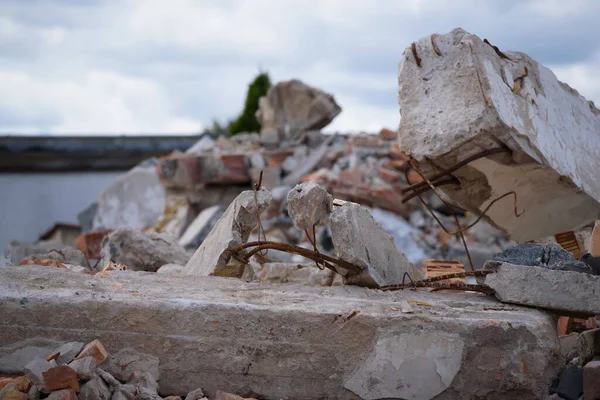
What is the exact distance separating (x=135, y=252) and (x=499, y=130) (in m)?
2.15

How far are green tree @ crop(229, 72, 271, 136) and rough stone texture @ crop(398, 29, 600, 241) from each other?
1575cm

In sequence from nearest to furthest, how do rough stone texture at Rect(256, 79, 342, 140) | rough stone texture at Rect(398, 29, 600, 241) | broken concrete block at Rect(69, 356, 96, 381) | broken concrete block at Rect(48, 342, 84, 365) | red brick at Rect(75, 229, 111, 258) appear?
broken concrete block at Rect(69, 356, 96, 381)
broken concrete block at Rect(48, 342, 84, 365)
rough stone texture at Rect(398, 29, 600, 241)
red brick at Rect(75, 229, 111, 258)
rough stone texture at Rect(256, 79, 342, 140)

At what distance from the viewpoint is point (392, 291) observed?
3.35 meters

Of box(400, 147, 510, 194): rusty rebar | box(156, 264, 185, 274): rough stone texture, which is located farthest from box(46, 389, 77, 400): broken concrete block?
box(400, 147, 510, 194): rusty rebar

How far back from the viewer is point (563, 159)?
3.90 m

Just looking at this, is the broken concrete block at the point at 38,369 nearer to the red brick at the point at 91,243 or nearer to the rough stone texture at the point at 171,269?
the rough stone texture at the point at 171,269

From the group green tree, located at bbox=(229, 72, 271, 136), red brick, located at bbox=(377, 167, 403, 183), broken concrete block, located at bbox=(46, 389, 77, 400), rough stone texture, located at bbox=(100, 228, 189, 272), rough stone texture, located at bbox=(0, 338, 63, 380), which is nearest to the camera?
broken concrete block, located at bbox=(46, 389, 77, 400)

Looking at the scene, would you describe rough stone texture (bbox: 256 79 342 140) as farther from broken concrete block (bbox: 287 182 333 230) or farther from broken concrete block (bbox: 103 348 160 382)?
broken concrete block (bbox: 103 348 160 382)

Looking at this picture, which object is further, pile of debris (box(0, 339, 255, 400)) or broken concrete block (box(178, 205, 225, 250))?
broken concrete block (box(178, 205, 225, 250))

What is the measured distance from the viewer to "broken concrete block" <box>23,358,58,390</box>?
267cm

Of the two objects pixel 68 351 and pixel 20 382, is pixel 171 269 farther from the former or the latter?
pixel 20 382

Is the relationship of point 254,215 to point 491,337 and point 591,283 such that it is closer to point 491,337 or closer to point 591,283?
point 491,337

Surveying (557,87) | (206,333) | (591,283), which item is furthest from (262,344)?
(557,87)

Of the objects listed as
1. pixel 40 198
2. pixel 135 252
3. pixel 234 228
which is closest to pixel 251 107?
pixel 40 198
